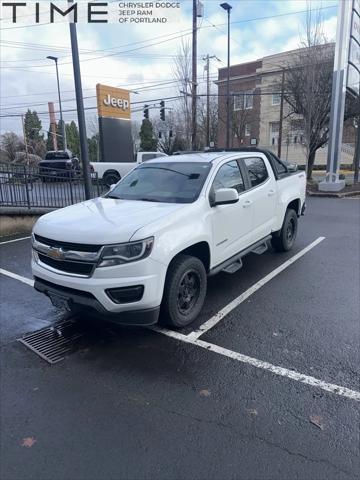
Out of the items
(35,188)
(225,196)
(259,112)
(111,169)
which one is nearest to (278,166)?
(225,196)

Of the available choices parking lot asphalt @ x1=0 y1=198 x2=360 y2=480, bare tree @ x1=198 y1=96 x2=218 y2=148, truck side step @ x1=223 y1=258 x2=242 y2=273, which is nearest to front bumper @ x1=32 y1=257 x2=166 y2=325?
parking lot asphalt @ x1=0 y1=198 x2=360 y2=480

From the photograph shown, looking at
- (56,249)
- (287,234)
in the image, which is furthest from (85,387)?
(287,234)

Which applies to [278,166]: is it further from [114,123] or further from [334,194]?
[114,123]

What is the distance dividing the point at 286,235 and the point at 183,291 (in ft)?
11.2

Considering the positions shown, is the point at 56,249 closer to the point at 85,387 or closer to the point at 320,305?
the point at 85,387

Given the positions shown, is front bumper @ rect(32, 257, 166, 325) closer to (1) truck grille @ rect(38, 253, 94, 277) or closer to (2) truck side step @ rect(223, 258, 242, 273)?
(1) truck grille @ rect(38, 253, 94, 277)

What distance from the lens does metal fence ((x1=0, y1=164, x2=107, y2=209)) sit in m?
9.64

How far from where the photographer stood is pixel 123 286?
10.8 ft

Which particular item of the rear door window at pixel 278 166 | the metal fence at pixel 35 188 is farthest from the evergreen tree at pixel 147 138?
the rear door window at pixel 278 166

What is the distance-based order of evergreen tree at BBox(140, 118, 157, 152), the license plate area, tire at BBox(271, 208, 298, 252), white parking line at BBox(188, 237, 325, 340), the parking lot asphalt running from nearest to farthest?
1. the parking lot asphalt
2. the license plate area
3. white parking line at BBox(188, 237, 325, 340)
4. tire at BBox(271, 208, 298, 252)
5. evergreen tree at BBox(140, 118, 157, 152)

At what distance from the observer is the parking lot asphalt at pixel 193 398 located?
2.28m

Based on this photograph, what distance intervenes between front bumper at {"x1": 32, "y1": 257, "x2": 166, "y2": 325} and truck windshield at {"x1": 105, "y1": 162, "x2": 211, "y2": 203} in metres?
1.15

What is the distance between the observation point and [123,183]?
17.0 ft

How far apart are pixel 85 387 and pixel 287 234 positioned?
4817 millimetres
